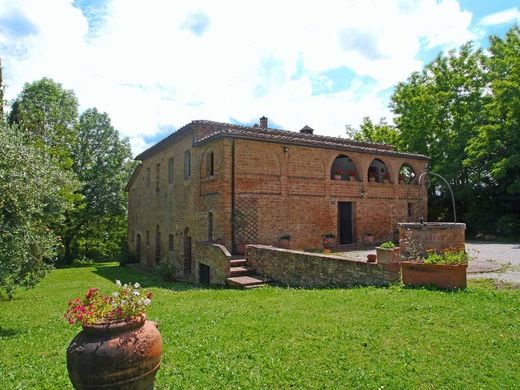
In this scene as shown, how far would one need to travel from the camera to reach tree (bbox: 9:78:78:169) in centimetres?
2498

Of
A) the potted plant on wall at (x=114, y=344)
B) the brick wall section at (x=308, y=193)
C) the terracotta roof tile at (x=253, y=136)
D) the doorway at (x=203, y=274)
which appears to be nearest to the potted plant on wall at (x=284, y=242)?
the brick wall section at (x=308, y=193)

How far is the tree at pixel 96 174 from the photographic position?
30.9 m

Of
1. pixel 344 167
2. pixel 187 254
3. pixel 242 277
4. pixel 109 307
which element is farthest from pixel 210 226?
pixel 109 307

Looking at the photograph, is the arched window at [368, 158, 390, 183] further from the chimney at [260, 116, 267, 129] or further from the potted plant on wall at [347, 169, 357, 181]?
the chimney at [260, 116, 267, 129]

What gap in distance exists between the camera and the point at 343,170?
63.1 ft

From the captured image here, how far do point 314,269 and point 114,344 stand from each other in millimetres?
7435

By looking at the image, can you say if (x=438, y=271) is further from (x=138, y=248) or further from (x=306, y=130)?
(x=138, y=248)

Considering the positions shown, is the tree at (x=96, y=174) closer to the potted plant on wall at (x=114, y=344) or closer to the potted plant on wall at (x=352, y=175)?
the potted plant on wall at (x=352, y=175)

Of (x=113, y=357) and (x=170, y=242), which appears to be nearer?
(x=113, y=357)

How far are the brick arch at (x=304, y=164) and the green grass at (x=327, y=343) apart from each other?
827cm

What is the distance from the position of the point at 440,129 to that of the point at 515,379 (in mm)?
27830

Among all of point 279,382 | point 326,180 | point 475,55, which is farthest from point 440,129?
point 279,382

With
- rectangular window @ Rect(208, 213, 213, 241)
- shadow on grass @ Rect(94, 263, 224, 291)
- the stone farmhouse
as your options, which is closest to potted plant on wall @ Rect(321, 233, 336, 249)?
the stone farmhouse

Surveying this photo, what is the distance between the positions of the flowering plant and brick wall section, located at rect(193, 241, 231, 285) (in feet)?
27.8
